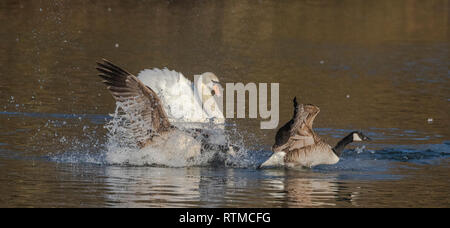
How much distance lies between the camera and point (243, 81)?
18.0 metres

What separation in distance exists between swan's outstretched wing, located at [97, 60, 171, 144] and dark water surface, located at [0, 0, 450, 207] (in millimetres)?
682

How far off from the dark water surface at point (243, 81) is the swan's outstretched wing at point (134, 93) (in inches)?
26.8

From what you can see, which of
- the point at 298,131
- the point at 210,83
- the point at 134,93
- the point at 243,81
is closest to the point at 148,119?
the point at 134,93

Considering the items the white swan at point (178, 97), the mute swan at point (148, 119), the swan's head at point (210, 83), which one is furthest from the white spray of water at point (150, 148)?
the swan's head at point (210, 83)

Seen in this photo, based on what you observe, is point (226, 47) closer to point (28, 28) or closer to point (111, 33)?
point (111, 33)

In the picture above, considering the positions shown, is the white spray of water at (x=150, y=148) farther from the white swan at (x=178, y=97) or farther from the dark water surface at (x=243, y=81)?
the white swan at (x=178, y=97)

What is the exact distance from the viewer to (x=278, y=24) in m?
27.1

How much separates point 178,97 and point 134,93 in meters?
2.56

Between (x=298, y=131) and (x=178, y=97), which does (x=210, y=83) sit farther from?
(x=298, y=131)

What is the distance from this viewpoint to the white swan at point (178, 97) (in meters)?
13.1
